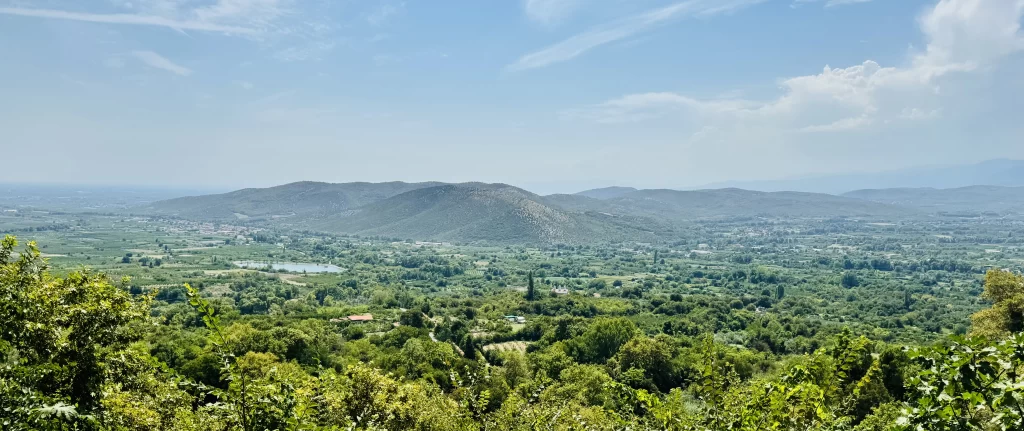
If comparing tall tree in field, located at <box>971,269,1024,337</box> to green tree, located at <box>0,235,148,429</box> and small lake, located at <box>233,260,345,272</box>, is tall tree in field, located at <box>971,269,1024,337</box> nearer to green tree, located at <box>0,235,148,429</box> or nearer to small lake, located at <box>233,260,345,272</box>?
green tree, located at <box>0,235,148,429</box>

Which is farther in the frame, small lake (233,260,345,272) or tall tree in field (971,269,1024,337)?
small lake (233,260,345,272)

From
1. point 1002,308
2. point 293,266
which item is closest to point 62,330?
point 1002,308

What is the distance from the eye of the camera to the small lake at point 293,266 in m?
123

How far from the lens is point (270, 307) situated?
233 feet

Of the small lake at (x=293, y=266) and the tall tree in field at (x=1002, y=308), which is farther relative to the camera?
the small lake at (x=293, y=266)

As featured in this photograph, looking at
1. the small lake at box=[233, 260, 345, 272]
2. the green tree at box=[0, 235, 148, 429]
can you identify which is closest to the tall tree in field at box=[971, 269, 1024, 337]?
the green tree at box=[0, 235, 148, 429]

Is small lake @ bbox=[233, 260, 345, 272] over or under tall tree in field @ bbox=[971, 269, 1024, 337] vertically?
under

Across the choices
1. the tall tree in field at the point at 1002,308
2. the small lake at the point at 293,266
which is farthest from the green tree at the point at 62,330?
the small lake at the point at 293,266

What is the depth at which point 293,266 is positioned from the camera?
5123 inches

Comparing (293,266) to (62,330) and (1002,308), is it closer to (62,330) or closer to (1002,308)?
(1002,308)

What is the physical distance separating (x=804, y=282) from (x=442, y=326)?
88.5 meters

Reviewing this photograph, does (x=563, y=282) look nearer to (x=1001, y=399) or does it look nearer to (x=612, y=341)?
(x=612, y=341)

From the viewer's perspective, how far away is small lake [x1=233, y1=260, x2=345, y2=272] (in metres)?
123

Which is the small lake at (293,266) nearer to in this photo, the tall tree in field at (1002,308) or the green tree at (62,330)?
the tall tree in field at (1002,308)
